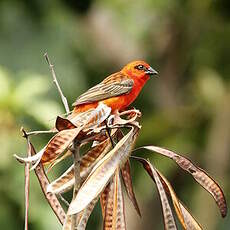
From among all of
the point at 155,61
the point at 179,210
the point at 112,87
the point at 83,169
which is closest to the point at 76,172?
the point at 83,169

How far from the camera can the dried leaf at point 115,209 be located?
5.85 feet

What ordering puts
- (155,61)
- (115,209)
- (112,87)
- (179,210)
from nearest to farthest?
1. (115,209)
2. (179,210)
3. (112,87)
4. (155,61)

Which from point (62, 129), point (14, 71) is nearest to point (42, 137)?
point (14, 71)

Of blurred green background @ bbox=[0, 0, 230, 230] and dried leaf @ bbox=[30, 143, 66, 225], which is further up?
dried leaf @ bbox=[30, 143, 66, 225]

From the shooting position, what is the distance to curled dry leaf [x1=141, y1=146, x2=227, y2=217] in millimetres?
1936

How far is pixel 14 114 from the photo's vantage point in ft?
15.5

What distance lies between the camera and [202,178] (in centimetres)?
197

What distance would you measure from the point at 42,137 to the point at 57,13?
70.2 inches

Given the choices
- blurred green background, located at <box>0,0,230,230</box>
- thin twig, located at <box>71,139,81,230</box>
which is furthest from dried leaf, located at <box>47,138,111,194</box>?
blurred green background, located at <box>0,0,230,230</box>

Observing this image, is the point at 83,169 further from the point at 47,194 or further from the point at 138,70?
the point at 138,70

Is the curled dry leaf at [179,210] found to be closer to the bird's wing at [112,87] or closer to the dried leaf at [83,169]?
the dried leaf at [83,169]

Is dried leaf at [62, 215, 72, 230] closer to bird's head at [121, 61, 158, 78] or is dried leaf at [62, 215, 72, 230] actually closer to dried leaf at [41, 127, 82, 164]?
dried leaf at [41, 127, 82, 164]

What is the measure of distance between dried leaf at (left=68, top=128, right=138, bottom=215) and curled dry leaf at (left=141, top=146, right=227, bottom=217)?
10 centimetres

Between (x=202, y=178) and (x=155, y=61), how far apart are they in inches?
221
